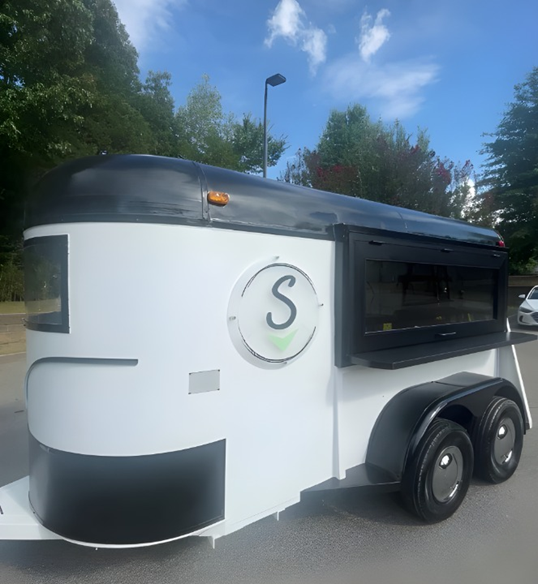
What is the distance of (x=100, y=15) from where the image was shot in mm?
19547

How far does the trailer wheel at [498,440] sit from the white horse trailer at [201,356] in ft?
2.07

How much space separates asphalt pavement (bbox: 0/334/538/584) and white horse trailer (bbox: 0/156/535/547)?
0.27 meters

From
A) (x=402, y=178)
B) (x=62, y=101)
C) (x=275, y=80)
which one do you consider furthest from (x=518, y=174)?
(x=62, y=101)

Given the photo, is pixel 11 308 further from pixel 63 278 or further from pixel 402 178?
pixel 402 178

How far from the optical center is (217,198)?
7.55ft

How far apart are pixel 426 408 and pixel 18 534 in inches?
100

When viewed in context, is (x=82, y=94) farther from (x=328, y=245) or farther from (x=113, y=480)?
(x=113, y=480)

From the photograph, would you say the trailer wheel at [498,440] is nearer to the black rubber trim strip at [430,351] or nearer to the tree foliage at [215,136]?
the black rubber trim strip at [430,351]

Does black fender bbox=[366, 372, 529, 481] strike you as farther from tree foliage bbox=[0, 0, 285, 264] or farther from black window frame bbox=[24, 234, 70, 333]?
tree foliage bbox=[0, 0, 285, 264]

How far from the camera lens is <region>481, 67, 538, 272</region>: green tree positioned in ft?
70.7

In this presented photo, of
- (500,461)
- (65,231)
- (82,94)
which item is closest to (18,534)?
(65,231)

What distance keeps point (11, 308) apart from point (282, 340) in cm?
1211

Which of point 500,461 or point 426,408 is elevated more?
point 426,408

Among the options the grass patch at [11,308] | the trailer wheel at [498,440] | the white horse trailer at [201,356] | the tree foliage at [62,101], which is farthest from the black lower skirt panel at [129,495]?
the grass patch at [11,308]
